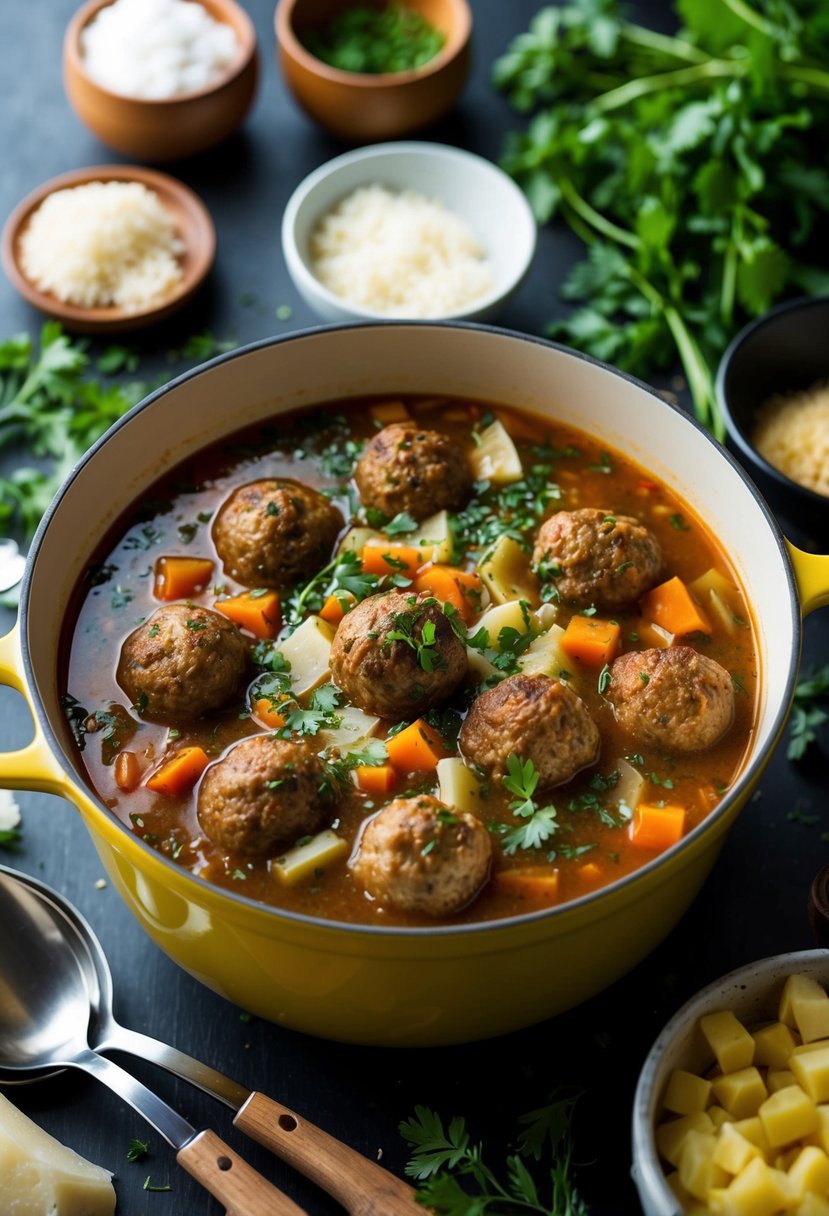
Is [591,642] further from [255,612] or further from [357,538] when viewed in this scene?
[255,612]

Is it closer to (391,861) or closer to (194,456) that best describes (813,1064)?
(391,861)

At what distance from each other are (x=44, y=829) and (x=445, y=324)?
2.28 m

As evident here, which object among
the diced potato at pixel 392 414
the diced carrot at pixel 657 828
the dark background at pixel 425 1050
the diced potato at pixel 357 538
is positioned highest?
the diced potato at pixel 392 414

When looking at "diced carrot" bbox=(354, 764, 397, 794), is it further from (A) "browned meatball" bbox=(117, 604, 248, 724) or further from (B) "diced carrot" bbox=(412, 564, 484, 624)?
(B) "diced carrot" bbox=(412, 564, 484, 624)

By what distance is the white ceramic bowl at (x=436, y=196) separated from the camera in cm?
620

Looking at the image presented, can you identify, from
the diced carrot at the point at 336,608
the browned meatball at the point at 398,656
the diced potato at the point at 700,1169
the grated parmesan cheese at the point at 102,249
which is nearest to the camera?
the diced potato at the point at 700,1169

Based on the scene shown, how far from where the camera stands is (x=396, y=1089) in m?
4.05

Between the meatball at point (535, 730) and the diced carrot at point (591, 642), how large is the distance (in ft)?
1.07

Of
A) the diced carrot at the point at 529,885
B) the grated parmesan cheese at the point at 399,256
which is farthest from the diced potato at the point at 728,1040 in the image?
the grated parmesan cheese at the point at 399,256

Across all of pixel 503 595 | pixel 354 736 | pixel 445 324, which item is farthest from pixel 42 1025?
pixel 445 324

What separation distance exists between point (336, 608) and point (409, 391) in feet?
A: 3.60

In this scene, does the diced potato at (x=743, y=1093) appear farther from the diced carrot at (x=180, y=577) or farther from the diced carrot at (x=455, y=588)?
the diced carrot at (x=180, y=577)

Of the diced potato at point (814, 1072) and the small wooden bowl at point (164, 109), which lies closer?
the diced potato at point (814, 1072)

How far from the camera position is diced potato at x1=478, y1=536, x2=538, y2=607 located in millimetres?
4547
